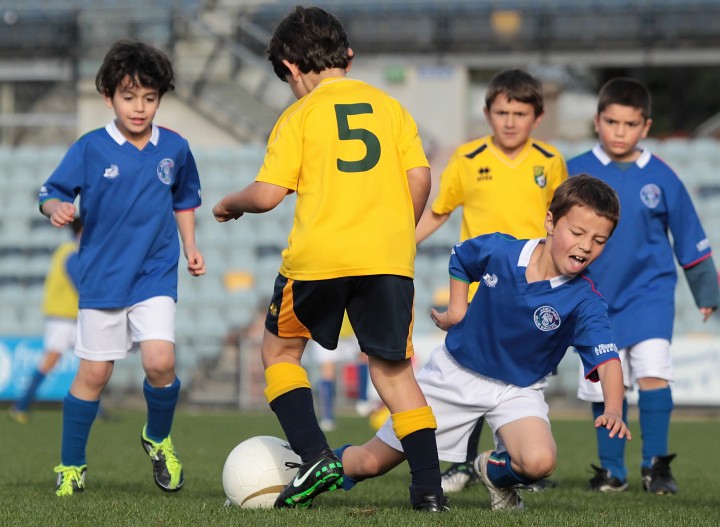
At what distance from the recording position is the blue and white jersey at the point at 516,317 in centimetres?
430

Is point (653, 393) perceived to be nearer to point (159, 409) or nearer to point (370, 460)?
point (370, 460)

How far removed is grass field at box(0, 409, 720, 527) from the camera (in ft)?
13.0

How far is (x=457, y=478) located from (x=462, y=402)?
119cm

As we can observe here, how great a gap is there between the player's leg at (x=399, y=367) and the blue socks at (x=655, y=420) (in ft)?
6.89

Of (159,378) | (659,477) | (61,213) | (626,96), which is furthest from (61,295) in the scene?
(659,477)

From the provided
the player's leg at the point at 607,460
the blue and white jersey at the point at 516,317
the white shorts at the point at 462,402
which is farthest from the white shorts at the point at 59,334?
the blue and white jersey at the point at 516,317

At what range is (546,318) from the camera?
4371 mm

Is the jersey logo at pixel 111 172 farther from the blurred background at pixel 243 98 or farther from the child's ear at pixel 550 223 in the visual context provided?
the blurred background at pixel 243 98

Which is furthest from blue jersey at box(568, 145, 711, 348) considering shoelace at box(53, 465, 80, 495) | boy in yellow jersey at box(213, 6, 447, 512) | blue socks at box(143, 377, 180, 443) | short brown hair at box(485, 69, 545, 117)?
shoelace at box(53, 465, 80, 495)

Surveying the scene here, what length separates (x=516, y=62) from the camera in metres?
19.9

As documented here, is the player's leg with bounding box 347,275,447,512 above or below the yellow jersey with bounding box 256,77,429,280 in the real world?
below

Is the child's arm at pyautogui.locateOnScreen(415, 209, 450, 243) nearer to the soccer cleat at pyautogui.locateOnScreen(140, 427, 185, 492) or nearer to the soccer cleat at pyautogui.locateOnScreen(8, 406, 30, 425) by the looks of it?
the soccer cleat at pyautogui.locateOnScreen(140, 427, 185, 492)

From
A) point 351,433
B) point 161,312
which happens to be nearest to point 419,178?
point 161,312

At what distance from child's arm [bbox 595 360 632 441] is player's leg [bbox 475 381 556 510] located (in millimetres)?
353
